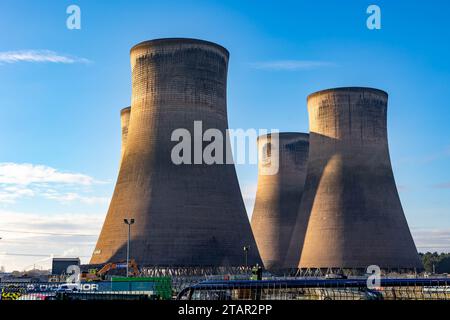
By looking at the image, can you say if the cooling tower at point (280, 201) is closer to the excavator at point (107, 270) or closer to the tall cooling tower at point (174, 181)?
the tall cooling tower at point (174, 181)

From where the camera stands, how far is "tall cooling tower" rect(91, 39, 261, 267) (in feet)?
132

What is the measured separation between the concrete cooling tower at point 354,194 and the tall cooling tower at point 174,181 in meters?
7.27

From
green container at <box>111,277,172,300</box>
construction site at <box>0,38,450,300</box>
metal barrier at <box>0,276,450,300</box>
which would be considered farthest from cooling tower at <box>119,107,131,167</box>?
metal barrier at <box>0,276,450,300</box>

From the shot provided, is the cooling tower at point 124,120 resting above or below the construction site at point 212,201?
above

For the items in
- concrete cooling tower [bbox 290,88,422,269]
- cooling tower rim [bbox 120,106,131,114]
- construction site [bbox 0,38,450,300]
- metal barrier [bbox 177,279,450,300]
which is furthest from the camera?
cooling tower rim [bbox 120,106,131,114]

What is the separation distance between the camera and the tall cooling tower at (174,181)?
40.3 metres

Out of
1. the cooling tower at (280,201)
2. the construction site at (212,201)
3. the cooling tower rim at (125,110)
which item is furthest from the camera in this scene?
the cooling tower at (280,201)

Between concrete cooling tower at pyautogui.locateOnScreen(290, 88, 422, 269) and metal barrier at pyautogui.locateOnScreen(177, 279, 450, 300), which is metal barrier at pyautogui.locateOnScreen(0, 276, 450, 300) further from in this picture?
concrete cooling tower at pyautogui.locateOnScreen(290, 88, 422, 269)

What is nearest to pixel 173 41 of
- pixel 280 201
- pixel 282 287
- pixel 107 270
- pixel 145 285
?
pixel 107 270

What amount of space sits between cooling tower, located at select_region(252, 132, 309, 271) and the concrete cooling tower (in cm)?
1085

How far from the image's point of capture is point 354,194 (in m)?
47.6

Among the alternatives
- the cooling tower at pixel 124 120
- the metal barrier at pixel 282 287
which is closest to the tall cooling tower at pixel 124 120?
the cooling tower at pixel 124 120

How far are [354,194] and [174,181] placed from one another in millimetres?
15101
